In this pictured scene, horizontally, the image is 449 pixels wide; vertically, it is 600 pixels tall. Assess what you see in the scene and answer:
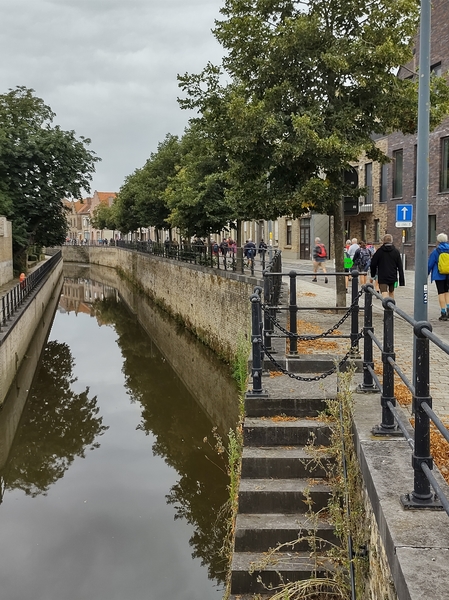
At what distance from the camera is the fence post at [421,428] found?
3158 millimetres

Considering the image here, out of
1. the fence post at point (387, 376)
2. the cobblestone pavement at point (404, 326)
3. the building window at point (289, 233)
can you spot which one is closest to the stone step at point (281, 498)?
the fence post at point (387, 376)

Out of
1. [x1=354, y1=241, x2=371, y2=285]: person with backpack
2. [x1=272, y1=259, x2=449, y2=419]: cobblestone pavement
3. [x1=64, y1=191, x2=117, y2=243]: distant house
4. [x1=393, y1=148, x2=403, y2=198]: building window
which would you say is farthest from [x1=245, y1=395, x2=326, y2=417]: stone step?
[x1=64, y1=191, x2=117, y2=243]: distant house

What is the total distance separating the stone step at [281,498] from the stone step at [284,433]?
479 mm

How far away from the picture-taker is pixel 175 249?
98.2 feet

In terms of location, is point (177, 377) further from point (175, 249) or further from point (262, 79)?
point (175, 249)

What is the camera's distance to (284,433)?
18.9 ft

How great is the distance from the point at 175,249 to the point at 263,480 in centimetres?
2496

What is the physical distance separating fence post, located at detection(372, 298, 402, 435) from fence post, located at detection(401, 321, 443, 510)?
103cm

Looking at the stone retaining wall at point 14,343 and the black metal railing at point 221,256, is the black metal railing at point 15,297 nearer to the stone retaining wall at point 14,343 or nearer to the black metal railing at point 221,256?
the stone retaining wall at point 14,343

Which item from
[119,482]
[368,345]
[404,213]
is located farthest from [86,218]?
[368,345]

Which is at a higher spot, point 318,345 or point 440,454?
point 318,345

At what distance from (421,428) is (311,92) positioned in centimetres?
1016

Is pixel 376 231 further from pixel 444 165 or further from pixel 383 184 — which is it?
pixel 444 165

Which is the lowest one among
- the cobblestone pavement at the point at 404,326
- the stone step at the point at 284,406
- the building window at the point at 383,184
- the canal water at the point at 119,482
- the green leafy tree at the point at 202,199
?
the canal water at the point at 119,482
